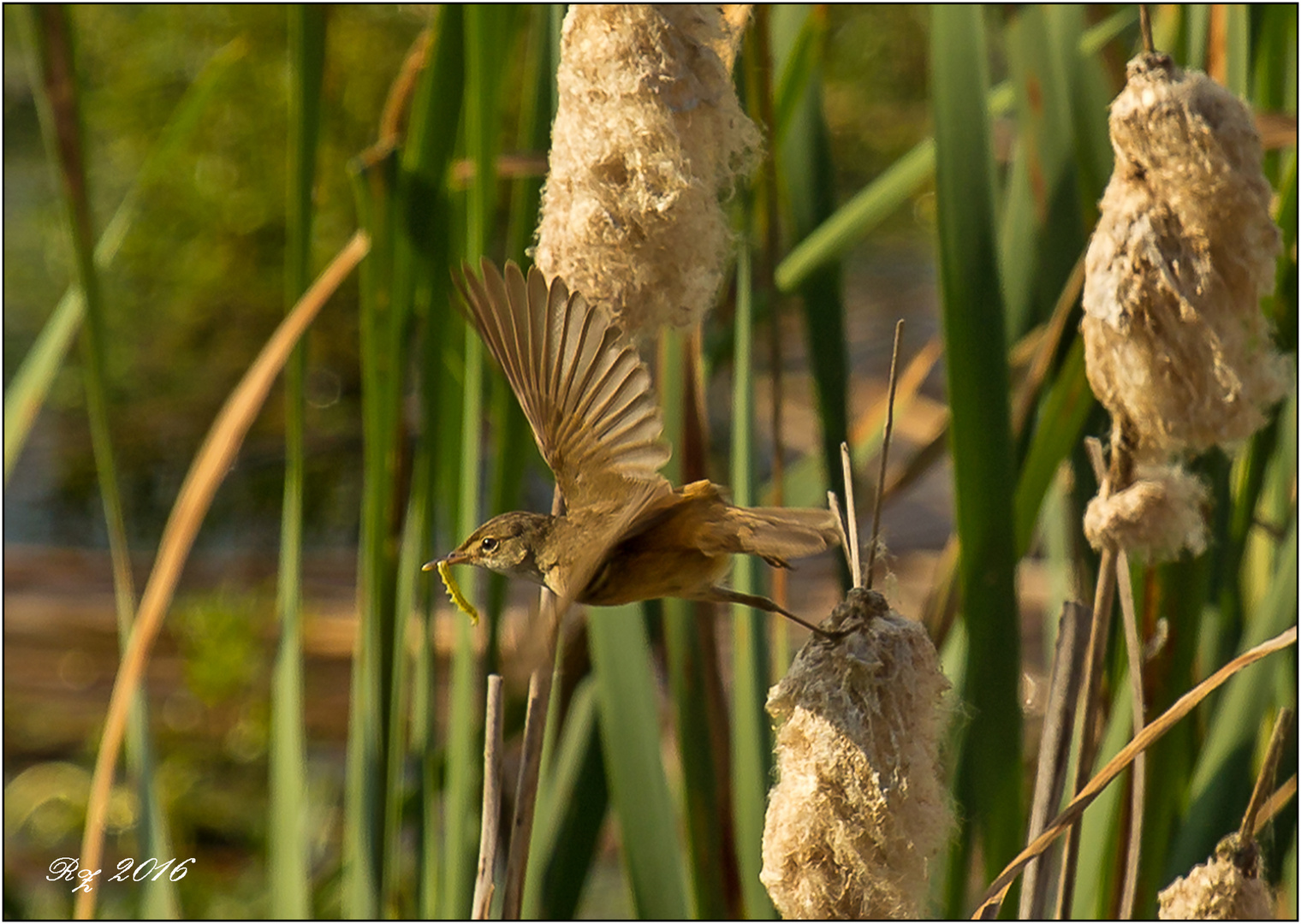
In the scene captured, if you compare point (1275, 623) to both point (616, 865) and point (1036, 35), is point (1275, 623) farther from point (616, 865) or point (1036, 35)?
point (616, 865)

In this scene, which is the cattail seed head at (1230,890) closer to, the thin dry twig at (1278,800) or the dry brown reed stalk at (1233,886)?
the dry brown reed stalk at (1233,886)

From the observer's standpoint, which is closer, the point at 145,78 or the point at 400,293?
the point at 400,293

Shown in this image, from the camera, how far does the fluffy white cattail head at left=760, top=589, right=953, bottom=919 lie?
54 cm

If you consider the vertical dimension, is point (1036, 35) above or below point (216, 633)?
above

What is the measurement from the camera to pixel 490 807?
1.95 feet

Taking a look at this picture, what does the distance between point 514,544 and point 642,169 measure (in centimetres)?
21

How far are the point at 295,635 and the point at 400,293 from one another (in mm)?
280

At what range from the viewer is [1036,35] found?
2.81 feet

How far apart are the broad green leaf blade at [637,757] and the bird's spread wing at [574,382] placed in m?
0.15

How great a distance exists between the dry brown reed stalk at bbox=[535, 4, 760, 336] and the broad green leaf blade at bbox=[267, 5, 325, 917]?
29cm

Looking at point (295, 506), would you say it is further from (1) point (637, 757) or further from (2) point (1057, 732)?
(2) point (1057, 732)

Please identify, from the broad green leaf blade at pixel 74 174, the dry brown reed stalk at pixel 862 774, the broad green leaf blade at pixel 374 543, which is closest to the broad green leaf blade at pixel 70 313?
the broad green leaf blade at pixel 74 174

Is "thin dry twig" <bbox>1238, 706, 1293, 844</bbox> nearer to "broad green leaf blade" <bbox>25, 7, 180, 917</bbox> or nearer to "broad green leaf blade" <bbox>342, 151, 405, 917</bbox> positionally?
"broad green leaf blade" <bbox>342, 151, 405, 917</bbox>

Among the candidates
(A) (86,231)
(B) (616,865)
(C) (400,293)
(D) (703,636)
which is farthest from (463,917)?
(B) (616,865)
